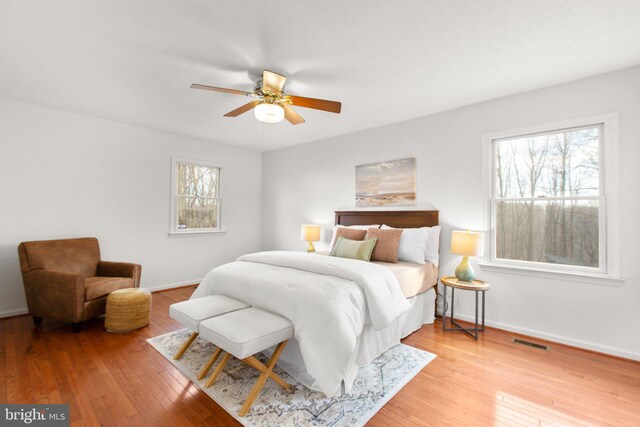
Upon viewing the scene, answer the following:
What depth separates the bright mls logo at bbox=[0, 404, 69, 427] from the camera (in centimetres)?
169

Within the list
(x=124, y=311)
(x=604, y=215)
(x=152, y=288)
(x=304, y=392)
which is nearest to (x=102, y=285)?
(x=124, y=311)

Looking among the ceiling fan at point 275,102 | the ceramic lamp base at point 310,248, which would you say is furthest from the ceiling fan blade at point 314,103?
the ceramic lamp base at point 310,248

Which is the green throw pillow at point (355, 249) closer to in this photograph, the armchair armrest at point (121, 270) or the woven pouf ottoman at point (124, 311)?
the woven pouf ottoman at point (124, 311)

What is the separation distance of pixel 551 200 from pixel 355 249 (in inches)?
82.4

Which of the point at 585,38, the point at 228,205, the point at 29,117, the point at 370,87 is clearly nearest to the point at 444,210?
the point at 370,87

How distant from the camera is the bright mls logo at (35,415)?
1687 millimetres

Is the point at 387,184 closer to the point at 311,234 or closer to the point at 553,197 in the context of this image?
the point at 311,234

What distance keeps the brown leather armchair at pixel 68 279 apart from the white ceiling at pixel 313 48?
5.80ft

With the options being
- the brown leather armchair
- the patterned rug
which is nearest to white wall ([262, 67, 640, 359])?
the patterned rug

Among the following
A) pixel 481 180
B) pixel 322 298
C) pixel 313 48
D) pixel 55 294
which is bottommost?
pixel 55 294

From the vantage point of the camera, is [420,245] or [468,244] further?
[420,245]

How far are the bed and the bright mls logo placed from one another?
1.27 m

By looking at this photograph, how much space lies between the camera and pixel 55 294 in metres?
2.97

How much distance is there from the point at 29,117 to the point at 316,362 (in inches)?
172
